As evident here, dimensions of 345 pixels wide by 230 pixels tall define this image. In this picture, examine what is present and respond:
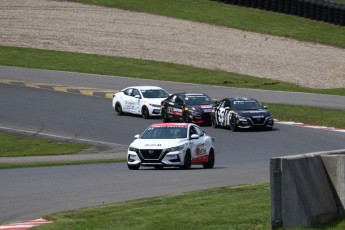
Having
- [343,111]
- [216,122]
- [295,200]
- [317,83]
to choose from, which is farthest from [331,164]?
[317,83]

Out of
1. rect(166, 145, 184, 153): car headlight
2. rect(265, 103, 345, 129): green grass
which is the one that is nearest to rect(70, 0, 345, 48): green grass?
→ rect(265, 103, 345, 129): green grass

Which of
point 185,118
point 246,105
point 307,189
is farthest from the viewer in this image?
point 185,118

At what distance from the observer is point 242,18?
63.6 meters

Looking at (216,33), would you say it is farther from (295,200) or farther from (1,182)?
(295,200)

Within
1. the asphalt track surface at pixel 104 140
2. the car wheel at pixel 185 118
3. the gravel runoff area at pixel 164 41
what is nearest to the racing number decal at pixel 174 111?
the car wheel at pixel 185 118

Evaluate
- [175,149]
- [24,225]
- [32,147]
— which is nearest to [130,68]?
[32,147]

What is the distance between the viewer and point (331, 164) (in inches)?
532

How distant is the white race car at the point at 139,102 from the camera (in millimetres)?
41000

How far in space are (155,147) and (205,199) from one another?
9061 millimetres

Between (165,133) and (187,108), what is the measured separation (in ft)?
44.2

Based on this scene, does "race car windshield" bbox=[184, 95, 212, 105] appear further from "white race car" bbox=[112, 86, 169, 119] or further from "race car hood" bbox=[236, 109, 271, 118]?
"race car hood" bbox=[236, 109, 271, 118]

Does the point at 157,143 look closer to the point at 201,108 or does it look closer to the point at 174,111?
the point at 201,108

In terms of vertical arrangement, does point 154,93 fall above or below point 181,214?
below

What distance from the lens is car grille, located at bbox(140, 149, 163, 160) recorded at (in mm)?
24844
